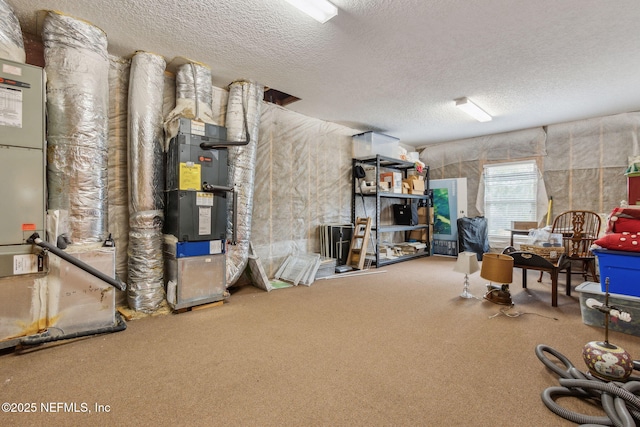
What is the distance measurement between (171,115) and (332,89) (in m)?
1.91

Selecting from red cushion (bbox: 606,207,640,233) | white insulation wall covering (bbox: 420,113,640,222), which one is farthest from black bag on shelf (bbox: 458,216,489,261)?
red cushion (bbox: 606,207,640,233)

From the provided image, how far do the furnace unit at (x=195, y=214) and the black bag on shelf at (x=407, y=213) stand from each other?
3986 millimetres

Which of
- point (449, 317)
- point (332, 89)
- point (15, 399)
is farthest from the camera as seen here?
point (332, 89)

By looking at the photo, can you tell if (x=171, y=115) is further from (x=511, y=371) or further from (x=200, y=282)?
(x=511, y=371)

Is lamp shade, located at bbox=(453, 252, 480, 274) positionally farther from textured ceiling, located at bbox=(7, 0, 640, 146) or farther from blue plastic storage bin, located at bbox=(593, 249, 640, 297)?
textured ceiling, located at bbox=(7, 0, 640, 146)

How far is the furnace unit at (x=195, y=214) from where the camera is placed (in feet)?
8.66

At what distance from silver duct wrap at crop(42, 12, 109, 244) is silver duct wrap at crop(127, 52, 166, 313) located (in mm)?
246

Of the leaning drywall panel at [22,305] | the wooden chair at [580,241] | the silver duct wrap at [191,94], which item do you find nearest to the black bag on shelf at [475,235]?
the wooden chair at [580,241]

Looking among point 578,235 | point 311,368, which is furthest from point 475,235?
point 311,368

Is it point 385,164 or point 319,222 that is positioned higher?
point 385,164

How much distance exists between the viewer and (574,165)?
15.9 ft

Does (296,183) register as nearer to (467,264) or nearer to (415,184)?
(467,264)

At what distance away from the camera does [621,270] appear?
7.64 ft

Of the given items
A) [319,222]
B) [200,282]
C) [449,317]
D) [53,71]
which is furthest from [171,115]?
[449,317]
